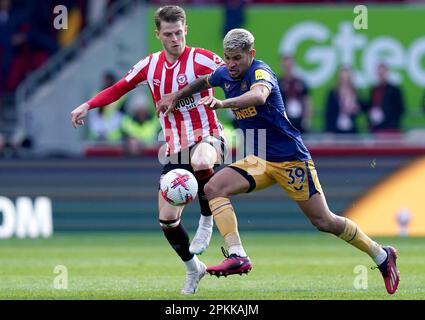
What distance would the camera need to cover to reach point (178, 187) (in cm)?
1017

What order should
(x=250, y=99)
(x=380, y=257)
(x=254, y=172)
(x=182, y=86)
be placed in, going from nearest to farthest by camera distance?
(x=250, y=99) → (x=254, y=172) → (x=380, y=257) → (x=182, y=86)

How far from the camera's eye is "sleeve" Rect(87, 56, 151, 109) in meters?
10.8

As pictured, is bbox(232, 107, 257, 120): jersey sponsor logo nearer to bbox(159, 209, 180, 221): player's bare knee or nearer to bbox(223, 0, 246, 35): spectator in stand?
bbox(159, 209, 180, 221): player's bare knee

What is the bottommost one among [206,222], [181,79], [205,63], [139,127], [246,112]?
[206,222]

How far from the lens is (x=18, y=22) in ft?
66.5

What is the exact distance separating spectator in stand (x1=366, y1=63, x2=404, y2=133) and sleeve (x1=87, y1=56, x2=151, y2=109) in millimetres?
8069

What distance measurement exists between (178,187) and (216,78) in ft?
3.04

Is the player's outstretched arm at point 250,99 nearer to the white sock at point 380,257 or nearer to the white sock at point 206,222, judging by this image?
the white sock at point 206,222

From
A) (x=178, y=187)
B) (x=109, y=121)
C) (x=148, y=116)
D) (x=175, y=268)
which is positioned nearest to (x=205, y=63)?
(x=178, y=187)

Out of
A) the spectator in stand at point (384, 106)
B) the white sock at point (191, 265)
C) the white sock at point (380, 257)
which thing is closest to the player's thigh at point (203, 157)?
the white sock at point (191, 265)

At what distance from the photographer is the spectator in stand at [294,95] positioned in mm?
18031

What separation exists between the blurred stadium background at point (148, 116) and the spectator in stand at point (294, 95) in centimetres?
7

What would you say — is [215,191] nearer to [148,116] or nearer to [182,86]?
[182,86]
